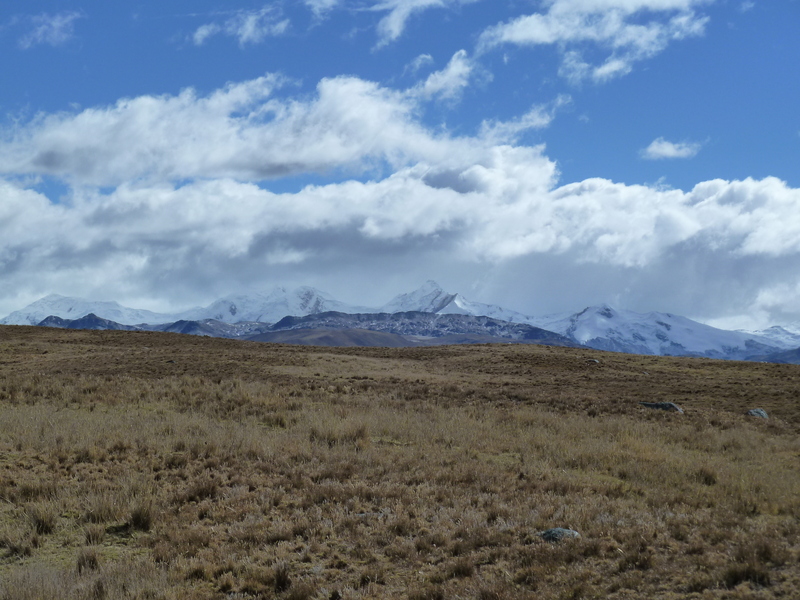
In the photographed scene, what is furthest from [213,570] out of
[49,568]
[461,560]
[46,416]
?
[46,416]

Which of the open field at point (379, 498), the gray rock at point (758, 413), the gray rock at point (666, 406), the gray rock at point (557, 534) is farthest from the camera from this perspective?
the gray rock at point (666, 406)

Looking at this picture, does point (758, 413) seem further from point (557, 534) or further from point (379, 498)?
point (379, 498)

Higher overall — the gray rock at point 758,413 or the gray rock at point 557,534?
the gray rock at point 557,534

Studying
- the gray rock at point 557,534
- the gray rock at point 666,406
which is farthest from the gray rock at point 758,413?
the gray rock at point 557,534

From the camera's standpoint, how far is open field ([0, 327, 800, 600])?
7.66 m

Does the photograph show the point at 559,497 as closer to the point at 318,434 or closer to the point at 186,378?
the point at 318,434

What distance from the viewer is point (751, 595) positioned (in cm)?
668

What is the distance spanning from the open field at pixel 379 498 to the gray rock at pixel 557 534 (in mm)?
198

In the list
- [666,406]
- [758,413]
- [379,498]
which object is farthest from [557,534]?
[758,413]

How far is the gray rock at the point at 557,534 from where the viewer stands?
29.6ft

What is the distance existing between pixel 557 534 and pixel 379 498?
3556 mm

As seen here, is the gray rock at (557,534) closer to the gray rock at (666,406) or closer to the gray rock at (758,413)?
the gray rock at (666,406)

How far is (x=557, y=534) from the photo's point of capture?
914cm

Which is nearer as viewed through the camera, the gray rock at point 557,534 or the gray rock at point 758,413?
the gray rock at point 557,534
